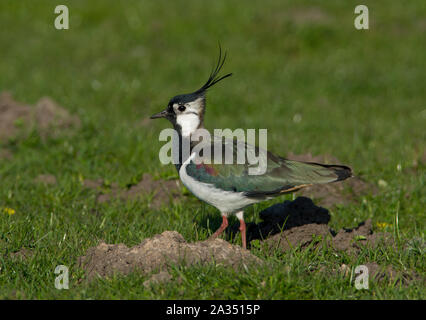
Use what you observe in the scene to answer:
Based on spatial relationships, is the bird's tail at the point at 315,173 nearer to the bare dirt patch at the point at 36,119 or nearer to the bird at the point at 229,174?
the bird at the point at 229,174

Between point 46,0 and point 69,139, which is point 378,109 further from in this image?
point 46,0

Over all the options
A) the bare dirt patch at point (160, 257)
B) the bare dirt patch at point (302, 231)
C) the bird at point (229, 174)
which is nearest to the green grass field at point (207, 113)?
the bare dirt patch at point (160, 257)

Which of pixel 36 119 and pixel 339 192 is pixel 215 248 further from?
pixel 36 119

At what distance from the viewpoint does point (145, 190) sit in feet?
22.9

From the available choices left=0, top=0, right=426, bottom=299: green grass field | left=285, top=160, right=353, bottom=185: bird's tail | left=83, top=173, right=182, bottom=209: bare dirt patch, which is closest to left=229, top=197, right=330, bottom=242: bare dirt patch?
left=0, top=0, right=426, bottom=299: green grass field

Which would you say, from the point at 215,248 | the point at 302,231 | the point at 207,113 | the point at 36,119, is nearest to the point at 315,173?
the point at 302,231

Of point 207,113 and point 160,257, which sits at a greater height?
point 207,113

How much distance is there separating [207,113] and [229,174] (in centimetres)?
523

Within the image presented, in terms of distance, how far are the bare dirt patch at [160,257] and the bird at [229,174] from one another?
50 cm

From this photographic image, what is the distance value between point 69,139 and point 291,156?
308cm

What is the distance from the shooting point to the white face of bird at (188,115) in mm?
5410

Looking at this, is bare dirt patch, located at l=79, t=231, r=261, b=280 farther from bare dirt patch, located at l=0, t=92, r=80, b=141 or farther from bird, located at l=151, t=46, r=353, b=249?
bare dirt patch, located at l=0, t=92, r=80, b=141

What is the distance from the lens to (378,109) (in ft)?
35.1
